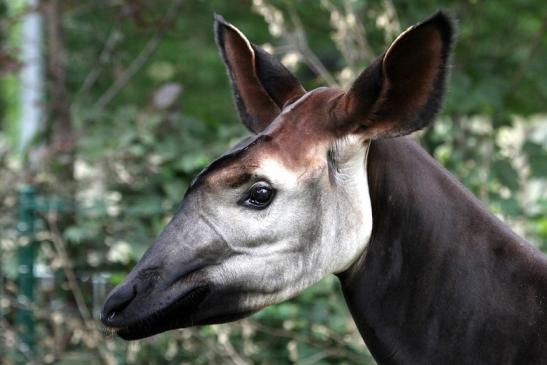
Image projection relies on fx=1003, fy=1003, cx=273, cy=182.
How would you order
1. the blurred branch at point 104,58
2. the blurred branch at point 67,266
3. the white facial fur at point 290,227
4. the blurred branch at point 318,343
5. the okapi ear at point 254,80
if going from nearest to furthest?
the white facial fur at point 290,227, the okapi ear at point 254,80, the blurred branch at point 318,343, the blurred branch at point 67,266, the blurred branch at point 104,58

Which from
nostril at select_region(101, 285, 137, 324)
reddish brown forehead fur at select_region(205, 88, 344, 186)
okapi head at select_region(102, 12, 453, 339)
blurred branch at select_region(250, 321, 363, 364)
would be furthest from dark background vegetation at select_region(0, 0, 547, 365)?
nostril at select_region(101, 285, 137, 324)

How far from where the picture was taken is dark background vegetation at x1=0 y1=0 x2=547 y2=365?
5312 mm

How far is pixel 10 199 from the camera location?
598 centimetres

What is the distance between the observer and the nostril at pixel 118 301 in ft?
7.75

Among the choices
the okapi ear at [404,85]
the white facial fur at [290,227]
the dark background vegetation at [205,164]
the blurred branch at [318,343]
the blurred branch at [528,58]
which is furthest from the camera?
the blurred branch at [528,58]

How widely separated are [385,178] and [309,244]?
0.27 metres

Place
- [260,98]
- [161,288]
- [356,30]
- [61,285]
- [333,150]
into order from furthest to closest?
[61,285] < [356,30] < [260,98] < [333,150] < [161,288]

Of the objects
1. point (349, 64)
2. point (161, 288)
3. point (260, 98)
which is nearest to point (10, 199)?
point (349, 64)

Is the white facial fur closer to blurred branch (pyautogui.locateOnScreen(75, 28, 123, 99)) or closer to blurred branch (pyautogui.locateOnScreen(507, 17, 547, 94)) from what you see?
blurred branch (pyautogui.locateOnScreen(507, 17, 547, 94))

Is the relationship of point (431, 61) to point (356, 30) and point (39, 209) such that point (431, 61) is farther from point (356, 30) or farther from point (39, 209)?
point (39, 209)

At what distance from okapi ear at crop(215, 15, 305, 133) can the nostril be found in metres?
0.71

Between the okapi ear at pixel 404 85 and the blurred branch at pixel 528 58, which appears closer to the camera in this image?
the okapi ear at pixel 404 85

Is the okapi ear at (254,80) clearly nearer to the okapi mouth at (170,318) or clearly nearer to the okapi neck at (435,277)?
the okapi neck at (435,277)

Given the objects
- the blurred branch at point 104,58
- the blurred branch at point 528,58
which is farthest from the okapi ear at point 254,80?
the blurred branch at point 104,58
